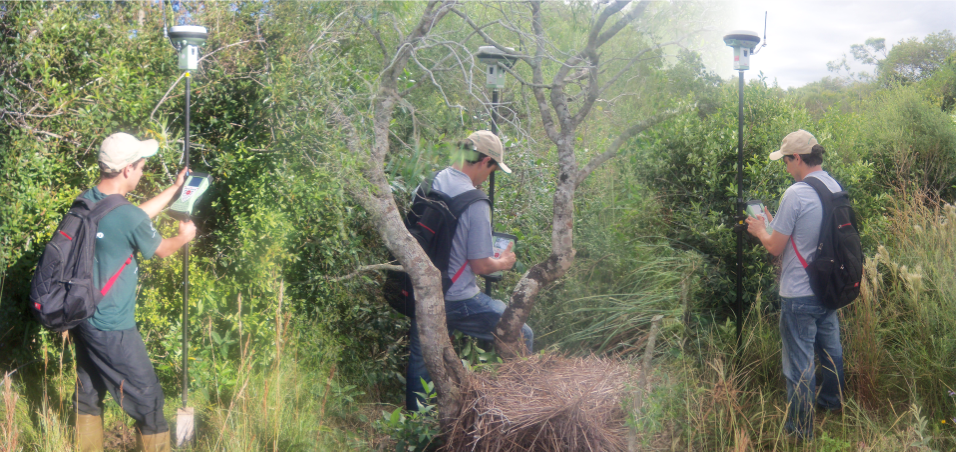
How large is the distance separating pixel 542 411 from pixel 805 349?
1752 millimetres

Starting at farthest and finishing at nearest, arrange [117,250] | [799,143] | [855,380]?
[855,380] < [799,143] < [117,250]

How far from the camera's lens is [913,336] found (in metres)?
4.02

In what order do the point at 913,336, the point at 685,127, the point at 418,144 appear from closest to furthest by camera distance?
the point at 418,144, the point at 913,336, the point at 685,127

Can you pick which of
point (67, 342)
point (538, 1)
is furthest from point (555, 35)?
point (67, 342)

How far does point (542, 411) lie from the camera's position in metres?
→ 2.63

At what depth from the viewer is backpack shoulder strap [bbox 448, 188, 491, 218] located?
10.3 ft

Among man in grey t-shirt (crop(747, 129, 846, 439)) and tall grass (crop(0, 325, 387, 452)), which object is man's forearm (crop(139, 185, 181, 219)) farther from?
man in grey t-shirt (crop(747, 129, 846, 439))

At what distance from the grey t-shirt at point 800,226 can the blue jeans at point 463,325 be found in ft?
5.13

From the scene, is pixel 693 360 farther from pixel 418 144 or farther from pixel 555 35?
pixel 555 35

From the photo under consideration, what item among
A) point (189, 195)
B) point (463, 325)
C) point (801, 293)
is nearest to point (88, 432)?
point (189, 195)

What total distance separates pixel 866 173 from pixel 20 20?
23.8 ft

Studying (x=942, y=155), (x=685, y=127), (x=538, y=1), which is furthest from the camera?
(x=942, y=155)

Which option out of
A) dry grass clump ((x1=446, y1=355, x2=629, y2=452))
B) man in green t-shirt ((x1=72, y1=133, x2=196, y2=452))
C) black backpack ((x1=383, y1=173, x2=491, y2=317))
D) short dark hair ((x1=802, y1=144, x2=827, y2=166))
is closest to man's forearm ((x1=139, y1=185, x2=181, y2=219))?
man in green t-shirt ((x1=72, y1=133, x2=196, y2=452))

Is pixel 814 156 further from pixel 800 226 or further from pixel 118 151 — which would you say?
pixel 118 151
